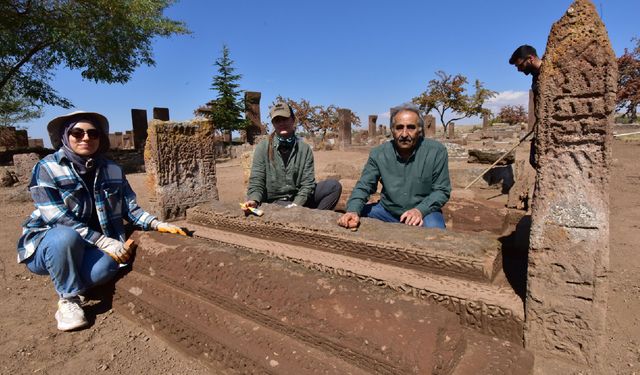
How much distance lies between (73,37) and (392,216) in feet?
44.4

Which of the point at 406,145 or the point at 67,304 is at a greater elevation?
the point at 406,145

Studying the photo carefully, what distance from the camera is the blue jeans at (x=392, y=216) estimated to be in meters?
2.72

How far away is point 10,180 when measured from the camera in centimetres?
859

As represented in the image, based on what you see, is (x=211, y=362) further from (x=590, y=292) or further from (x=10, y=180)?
(x=10, y=180)

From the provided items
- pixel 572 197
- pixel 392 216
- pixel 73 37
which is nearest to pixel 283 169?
pixel 392 216

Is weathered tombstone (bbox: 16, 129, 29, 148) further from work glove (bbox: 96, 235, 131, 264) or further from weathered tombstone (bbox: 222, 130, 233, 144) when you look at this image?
work glove (bbox: 96, 235, 131, 264)

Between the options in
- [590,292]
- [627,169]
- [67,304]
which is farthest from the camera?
[627,169]

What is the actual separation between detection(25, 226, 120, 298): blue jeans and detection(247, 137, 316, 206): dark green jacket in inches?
59.1

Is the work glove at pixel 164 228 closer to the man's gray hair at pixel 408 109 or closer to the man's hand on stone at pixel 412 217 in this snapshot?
the man's hand on stone at pixel 412 217

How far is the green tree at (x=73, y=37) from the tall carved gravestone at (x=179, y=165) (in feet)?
35.7

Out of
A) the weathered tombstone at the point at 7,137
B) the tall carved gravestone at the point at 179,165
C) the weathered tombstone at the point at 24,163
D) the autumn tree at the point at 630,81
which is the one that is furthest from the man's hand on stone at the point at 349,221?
the autumn tree at the point at 630,81

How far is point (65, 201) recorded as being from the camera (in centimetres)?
234

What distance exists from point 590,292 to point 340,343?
3.74 ft

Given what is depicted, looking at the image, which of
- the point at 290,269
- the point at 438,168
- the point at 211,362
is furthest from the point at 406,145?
the point at 211,362
